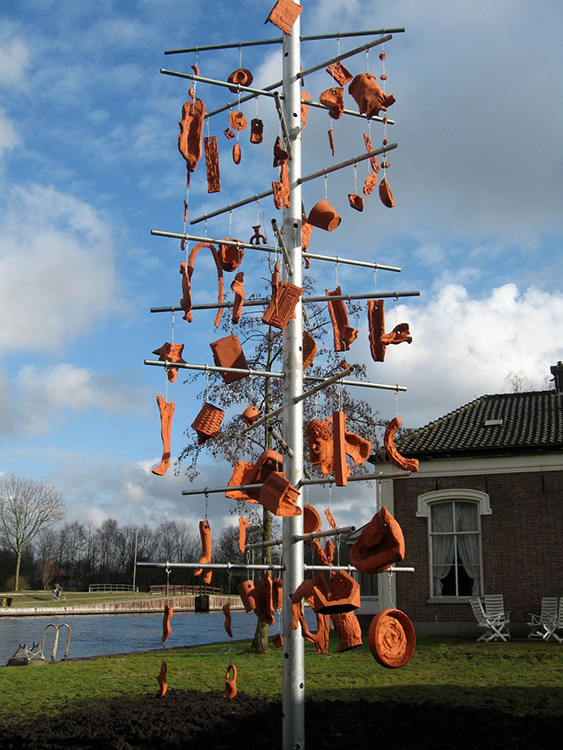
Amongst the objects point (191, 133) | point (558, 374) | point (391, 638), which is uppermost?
point (558, 374)

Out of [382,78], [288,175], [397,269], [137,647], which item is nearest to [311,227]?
[288,175]

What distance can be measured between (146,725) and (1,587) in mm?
68914

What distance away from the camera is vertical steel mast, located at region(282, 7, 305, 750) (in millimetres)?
4523

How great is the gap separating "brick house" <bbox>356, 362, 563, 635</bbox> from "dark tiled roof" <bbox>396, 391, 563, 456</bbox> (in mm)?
45

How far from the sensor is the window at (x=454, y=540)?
1688cm

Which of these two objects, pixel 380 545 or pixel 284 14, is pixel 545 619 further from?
pixel 284 14

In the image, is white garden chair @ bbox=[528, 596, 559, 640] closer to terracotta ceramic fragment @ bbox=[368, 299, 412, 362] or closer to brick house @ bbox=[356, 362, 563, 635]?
brick house @ bbox=[356, 362, 563, 635]

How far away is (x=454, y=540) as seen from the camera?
17.1m

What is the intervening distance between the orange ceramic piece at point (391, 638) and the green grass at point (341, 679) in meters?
2.24

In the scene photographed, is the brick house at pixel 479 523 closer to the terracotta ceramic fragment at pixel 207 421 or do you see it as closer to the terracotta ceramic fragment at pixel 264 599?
the terracotta ceramic fragment at pixel 264 599

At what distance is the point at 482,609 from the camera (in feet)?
51.9

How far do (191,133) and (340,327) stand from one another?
194cm

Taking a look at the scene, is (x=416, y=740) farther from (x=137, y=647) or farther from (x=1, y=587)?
(x=1, y=587)

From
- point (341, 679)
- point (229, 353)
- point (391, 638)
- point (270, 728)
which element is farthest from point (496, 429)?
point (391, 638)
